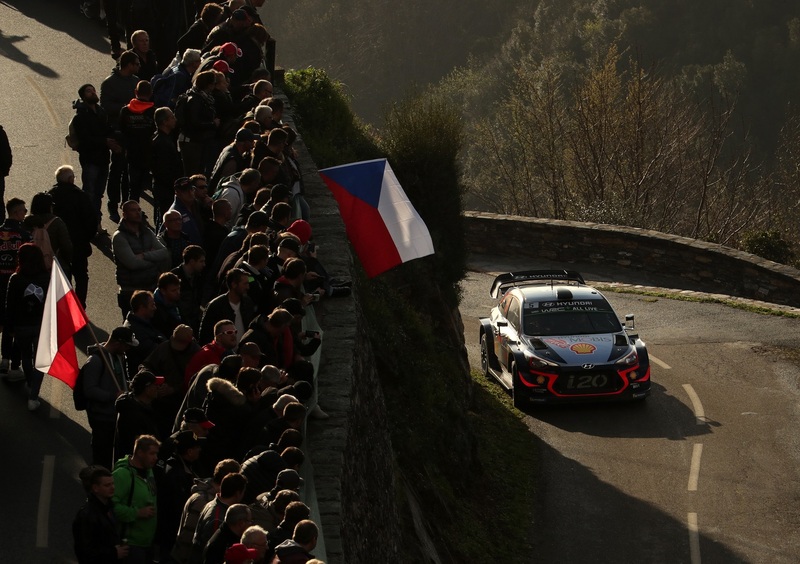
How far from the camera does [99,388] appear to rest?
9.80 m

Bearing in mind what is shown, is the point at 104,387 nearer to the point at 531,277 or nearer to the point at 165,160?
the point at 165,160

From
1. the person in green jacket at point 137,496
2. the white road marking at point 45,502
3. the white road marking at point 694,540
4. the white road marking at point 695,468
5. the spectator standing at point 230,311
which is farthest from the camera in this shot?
the white road marking at point 695,468

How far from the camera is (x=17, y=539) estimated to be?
988 centimetres

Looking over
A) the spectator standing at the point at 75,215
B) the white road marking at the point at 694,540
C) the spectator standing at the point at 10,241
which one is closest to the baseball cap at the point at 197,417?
the spectator standing at the point at 10,241

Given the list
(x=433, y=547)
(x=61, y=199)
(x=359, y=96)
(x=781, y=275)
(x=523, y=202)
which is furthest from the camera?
(x=359, y=96)

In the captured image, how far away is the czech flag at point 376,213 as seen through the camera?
647 inches

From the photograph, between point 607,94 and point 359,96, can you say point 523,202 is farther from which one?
point 359,96

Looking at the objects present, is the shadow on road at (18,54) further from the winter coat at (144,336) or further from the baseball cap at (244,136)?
the winter coat at (144,336)

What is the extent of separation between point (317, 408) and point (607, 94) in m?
37.1

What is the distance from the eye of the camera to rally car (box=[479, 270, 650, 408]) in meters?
21.2

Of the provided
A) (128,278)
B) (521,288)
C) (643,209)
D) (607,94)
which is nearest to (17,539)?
(128,278)

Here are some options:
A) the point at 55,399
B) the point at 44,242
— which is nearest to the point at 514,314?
the point at 55,399

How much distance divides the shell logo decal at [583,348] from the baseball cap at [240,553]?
14865 millimetres

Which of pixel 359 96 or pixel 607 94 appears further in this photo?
pixel 359 96
